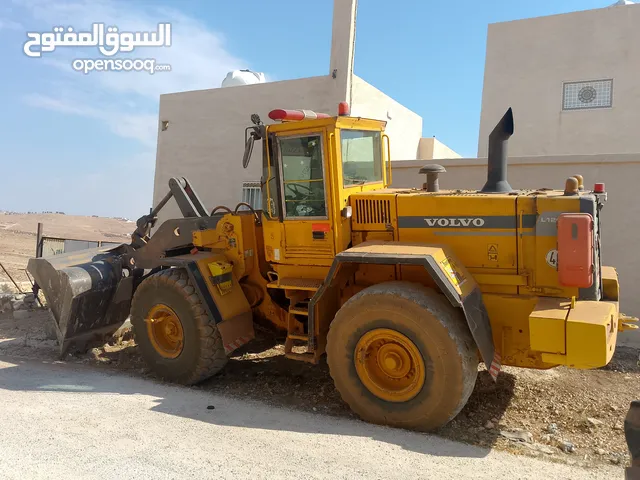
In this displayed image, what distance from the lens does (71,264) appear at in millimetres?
6562

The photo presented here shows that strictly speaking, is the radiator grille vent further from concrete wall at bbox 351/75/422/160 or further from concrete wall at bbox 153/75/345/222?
concrete wall at bbox 153/75/345/222

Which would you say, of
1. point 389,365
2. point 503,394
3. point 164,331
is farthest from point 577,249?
point 164,331

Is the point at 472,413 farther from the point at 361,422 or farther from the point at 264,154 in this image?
the point at 264,154

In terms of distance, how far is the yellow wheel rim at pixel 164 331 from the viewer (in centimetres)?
562

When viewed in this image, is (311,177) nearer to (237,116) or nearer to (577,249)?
(577,249)

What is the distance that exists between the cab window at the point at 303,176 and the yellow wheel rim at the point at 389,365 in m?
1.31

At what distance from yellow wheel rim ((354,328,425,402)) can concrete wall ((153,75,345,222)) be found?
6798 mm

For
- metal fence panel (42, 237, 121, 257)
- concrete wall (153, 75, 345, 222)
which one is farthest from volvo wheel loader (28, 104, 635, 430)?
concrete wall (153, 75, 345, 222)

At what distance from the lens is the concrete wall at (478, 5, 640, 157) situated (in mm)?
11023

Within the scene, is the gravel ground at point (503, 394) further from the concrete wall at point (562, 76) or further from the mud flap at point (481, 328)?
the concrete wall at point (562, 76)

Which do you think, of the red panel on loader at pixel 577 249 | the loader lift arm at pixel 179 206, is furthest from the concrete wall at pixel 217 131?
the red panel on loader at pixel 577 249

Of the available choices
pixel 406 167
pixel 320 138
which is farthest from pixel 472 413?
pixel 406 167

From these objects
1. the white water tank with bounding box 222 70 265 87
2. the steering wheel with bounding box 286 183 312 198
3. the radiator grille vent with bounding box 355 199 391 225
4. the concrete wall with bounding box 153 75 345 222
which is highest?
the white water tank with bounding box 222 70 265 87

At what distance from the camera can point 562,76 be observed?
37.8ft
